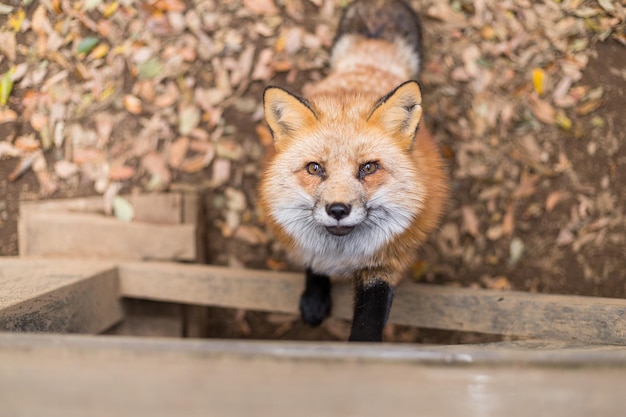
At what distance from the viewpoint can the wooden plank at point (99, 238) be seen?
7.62 feet

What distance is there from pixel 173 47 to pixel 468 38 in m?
1.54

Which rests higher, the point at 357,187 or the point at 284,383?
the point at 357,187

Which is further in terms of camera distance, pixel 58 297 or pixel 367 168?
pixel 58 297

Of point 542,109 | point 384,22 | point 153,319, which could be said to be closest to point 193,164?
point 153,319

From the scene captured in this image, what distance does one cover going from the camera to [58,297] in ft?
5.82

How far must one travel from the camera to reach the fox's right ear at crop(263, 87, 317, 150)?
167 cm

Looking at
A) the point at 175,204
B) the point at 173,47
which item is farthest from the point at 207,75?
the point at 175,204

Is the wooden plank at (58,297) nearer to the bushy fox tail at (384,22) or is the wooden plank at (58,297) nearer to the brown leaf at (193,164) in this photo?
the brown leaf at (193,164)

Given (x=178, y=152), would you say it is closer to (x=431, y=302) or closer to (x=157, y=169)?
(x=157, y=169)

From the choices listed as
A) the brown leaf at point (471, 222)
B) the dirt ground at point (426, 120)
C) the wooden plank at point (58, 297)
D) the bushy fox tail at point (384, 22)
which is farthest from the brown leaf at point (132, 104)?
the brown leaf at point (471, 222)

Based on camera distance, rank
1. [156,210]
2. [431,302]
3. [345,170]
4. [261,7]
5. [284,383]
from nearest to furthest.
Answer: [284,383], [345,170], [431,302], [156,210], [261,7]

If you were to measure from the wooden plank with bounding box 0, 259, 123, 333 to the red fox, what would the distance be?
783 mm

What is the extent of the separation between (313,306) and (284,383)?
109 centimetres

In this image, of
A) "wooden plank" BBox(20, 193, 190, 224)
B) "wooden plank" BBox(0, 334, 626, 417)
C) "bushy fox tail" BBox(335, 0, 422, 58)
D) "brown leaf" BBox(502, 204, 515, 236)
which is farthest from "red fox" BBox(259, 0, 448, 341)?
"brown leaf" BBox(502, 204, 515, 236)
